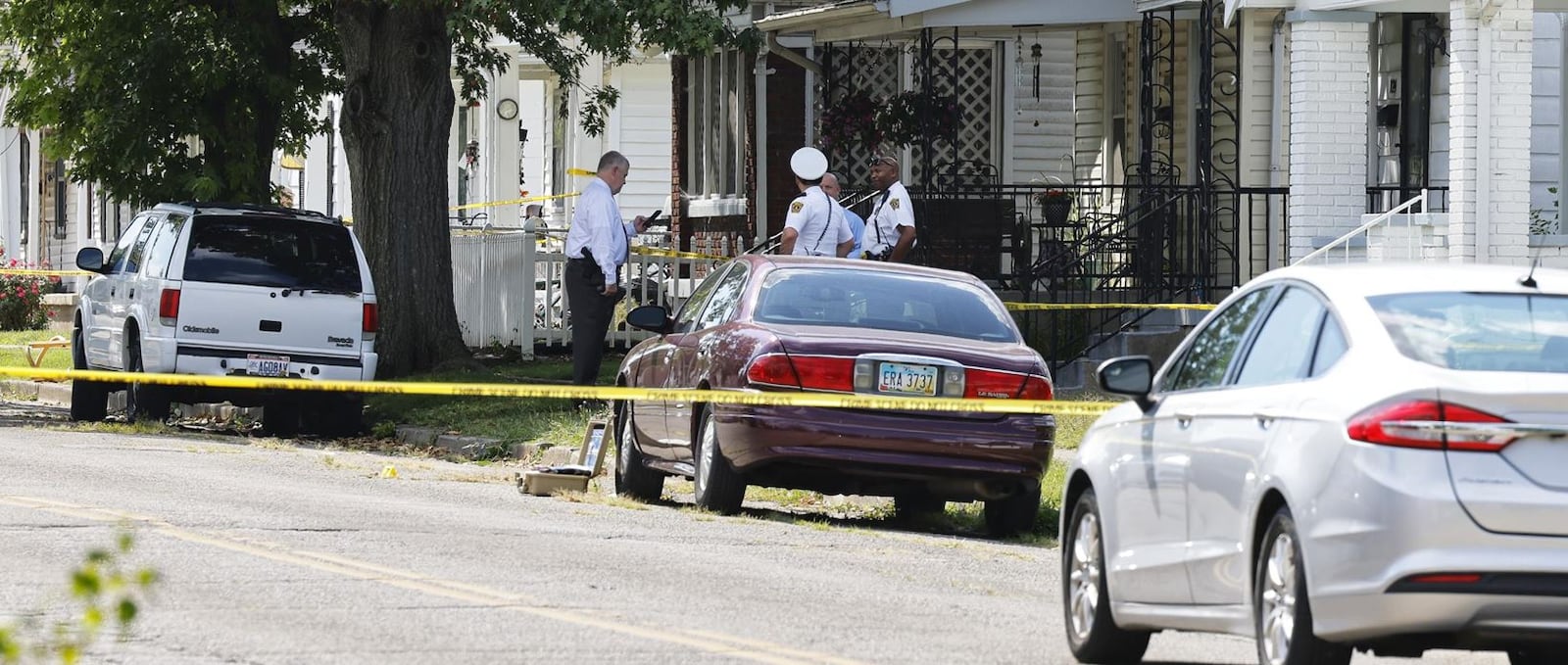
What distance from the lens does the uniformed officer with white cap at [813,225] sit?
18.9m

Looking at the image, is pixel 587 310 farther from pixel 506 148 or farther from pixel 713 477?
pixel 506 148

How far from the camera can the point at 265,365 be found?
1941 cm

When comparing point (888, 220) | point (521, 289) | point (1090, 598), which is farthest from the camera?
point (521, 289)

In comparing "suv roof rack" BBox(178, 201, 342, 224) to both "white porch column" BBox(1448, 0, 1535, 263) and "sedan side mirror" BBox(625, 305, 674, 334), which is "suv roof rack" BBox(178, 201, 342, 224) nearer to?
"sedan side mirror" BBox(625, 305, 674, 334)

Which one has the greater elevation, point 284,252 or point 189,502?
point 284,252

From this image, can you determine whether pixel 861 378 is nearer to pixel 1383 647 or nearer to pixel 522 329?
pixel 1383 647

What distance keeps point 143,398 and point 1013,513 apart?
30.2 ft

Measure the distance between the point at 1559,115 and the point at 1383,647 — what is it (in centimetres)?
1605

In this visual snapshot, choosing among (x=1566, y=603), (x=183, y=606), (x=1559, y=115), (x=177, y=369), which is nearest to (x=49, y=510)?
(x=183, y=606)

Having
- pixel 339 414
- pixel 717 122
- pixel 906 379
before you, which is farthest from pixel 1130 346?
pixel 717 122

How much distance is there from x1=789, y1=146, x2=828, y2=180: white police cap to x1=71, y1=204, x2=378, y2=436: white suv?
11.5ft

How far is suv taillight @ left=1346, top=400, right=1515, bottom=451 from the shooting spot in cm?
659

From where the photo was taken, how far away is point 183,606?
9.20 m

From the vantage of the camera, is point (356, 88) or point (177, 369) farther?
point (356, 88)
